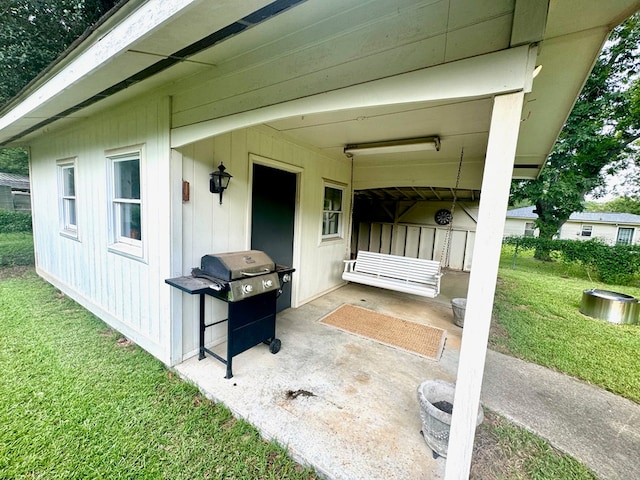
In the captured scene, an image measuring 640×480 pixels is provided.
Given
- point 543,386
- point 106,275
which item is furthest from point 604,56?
point 106,275

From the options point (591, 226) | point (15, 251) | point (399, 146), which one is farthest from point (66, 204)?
point (591, 226)

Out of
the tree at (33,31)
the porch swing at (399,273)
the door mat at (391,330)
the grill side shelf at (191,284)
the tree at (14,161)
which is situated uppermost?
the tree at (33,31)

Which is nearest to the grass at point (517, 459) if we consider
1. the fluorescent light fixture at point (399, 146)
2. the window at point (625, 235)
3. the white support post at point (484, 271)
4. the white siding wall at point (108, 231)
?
the white support post at point (484, 271)

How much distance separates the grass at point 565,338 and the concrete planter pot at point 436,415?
1.83 m

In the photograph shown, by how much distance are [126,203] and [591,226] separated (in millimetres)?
28572

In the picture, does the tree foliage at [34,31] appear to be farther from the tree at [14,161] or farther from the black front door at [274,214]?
the tree at [14,161]

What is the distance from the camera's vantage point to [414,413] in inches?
82.6

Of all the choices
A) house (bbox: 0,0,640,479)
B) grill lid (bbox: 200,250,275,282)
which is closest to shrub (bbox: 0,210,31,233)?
house (bbox: 0,0,640,479)

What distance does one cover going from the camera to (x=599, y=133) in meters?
9.40

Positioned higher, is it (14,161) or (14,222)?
(14,161)

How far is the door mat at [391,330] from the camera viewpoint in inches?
125

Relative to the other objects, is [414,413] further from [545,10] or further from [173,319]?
[545,10]

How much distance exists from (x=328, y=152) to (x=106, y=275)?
12.0ft

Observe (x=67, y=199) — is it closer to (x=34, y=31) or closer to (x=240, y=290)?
(x=240, y=290)
